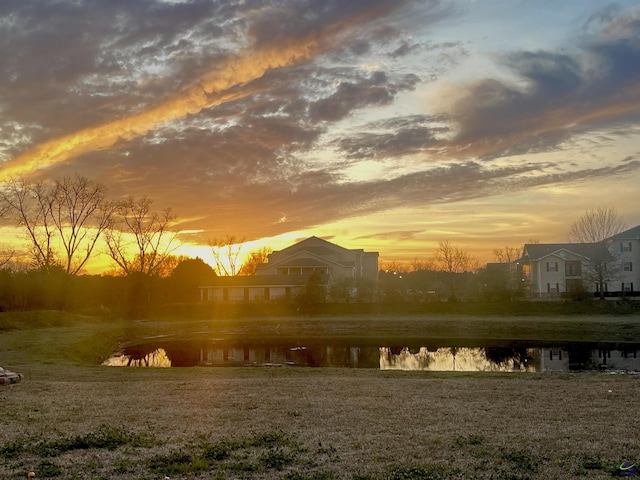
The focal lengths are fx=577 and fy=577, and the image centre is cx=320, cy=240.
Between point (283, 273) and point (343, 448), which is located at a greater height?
point (283, 273)

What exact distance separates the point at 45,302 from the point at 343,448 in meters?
56.2

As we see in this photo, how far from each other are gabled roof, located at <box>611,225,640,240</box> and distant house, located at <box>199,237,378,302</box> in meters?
28.5

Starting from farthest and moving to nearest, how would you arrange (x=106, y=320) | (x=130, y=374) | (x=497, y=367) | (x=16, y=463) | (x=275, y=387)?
(x=106, y=320) → (x=497, y=367) → (x=130, y=374) → (x=275, y=387) → (x=16, y=463)

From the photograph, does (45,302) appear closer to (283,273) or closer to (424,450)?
(283,273)

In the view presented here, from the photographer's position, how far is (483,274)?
69.4 m

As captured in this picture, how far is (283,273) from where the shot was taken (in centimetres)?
7956

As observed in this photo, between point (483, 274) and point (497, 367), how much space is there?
4297 centimetres

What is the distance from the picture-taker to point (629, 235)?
6612 centimetres

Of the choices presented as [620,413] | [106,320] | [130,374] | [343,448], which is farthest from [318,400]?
[106,320]

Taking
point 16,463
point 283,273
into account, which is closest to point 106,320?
point 283,273

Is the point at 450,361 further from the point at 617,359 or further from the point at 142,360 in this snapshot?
the point at 142,360

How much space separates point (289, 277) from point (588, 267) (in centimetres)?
3541

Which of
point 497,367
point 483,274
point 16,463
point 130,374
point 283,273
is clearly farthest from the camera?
point 283,273

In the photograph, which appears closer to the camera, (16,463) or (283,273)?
(16,463)
